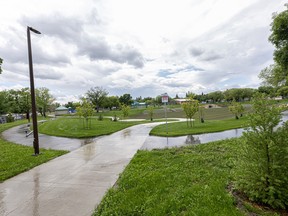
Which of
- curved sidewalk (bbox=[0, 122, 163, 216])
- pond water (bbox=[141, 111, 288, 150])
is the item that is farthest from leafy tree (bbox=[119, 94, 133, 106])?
curved sidewalk (bbox=[0, 122, 163, 216])

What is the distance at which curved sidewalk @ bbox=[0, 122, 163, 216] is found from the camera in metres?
3.83

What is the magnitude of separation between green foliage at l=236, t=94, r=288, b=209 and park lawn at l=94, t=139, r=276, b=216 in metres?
0.37

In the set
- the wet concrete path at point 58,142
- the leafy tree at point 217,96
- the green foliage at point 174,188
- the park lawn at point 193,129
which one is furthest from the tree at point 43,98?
the leafy tree at point 217,96

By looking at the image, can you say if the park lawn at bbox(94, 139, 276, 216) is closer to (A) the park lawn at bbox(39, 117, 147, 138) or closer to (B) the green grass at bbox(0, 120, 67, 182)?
(B) the green grass at bbox(0, 120, 67, 182)

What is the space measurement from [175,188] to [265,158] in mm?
1966

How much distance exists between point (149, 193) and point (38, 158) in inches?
222

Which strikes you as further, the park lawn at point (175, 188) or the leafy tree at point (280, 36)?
the leafy tree at point (280, 36)

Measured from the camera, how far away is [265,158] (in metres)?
3.43

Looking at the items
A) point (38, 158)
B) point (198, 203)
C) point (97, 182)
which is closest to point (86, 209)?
point (97, 182)

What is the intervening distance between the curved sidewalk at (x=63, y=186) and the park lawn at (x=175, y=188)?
446 millimetres

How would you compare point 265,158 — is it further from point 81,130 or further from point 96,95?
point 96,95

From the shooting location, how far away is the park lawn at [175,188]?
3.42 meters

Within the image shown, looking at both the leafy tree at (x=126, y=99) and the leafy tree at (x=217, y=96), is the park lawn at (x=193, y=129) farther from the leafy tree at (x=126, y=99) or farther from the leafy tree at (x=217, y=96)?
the leafy tree at (x=217, y=96)

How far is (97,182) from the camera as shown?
505 centimetres
